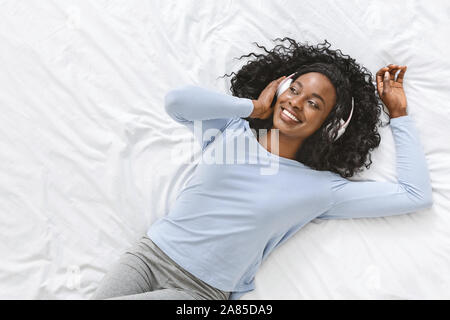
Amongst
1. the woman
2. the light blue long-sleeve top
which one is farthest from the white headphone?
the light blue long-sleeve top

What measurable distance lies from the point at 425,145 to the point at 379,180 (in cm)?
17

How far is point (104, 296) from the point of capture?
39.0 inches

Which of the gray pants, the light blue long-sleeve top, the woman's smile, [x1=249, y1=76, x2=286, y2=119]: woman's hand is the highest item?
[x1=249, y1=76, x2=286, y2=119]: woman's hand

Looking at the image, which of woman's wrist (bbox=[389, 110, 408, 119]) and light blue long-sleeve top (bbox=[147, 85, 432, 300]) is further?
woman's wrist (bbox=[389, 110, 408, 119])

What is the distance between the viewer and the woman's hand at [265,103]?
1041mm

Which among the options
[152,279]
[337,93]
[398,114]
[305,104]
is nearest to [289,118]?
[305,104]

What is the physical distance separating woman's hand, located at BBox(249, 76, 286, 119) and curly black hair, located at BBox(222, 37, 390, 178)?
0.06 metres

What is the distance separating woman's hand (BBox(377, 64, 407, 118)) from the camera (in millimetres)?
1169

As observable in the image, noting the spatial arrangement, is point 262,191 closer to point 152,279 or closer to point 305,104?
point 305,104

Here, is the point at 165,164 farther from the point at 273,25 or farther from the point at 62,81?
the point at 273,25

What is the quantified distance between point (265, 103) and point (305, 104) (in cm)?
10

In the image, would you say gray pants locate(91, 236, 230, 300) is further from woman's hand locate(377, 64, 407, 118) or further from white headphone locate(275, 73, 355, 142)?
woman's hand locate(377, 64, 407, 118)

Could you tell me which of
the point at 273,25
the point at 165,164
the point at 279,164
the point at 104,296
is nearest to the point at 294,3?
the point at 273,25

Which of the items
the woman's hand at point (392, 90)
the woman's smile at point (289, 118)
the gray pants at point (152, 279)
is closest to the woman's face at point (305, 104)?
the woman's smile at point (289, 118)
